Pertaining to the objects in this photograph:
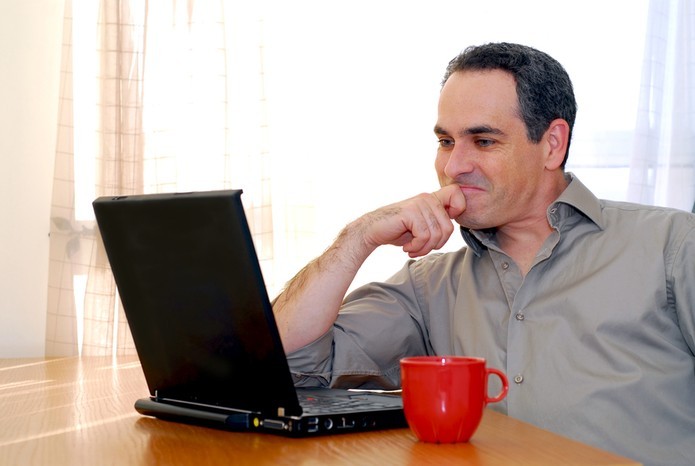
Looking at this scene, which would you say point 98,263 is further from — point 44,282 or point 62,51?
point 62,51

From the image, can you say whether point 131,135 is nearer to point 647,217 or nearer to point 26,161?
point 26,161

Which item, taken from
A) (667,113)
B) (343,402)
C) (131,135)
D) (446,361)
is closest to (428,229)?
(343,402)

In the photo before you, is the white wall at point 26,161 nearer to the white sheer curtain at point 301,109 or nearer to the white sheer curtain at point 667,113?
the white sheer curtain at point 301,109

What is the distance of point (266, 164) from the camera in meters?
2.99

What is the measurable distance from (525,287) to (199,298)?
70cm

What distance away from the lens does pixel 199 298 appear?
39.3 inches

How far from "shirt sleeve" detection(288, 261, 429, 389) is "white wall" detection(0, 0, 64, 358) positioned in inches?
61.6

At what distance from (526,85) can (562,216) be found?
258 millimetres

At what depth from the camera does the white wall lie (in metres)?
2.79

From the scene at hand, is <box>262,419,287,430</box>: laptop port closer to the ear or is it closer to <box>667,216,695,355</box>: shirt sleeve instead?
<box>667,216,695,355</box>: shirt sleeve

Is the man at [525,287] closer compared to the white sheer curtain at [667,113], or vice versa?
the man at [525,287]

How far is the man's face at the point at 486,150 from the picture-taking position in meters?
1.59

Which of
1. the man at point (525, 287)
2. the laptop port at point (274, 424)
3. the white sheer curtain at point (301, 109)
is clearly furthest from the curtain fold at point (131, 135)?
the laptop port at point (274, 424)

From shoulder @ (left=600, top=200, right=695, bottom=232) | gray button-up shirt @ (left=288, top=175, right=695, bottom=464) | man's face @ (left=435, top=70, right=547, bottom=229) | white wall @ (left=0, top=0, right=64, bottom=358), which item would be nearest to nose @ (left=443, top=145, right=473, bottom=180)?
man's face @ (left=435, top=70, right=547, bottom=229)
